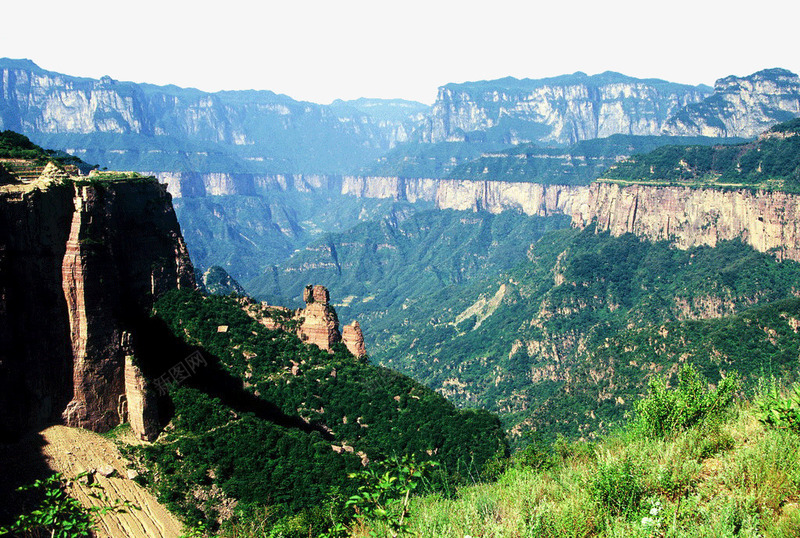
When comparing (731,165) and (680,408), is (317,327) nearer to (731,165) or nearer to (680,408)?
(680,408)

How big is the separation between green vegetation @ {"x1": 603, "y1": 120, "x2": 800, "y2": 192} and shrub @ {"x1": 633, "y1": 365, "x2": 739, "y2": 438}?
140 meters

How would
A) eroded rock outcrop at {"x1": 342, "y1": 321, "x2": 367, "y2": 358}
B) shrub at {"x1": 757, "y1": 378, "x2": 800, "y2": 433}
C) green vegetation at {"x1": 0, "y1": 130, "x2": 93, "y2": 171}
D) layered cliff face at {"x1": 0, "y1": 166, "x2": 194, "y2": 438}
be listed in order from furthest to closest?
eroded rock outcrop at {"x1": 342, "y1": 321, "x2": 367, "y2": 358} < green vegetation at {"x1": 0, "y1": 130, "x2": 93, "y2": 171} < layered cliff face at {"x1": 0, "y1": 166, "x2": 194, "y2": 438} < shrub at {"x1": 757, "y1": 378, "x2": 800, "y2": 433}

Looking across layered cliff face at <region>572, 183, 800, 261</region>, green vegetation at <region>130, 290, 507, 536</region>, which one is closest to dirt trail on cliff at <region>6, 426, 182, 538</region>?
green vegetation at <region>130, 290, 507, 536</region>

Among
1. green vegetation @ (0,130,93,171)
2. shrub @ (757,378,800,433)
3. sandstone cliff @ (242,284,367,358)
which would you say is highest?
green vegetation @ (0,130,93,171)

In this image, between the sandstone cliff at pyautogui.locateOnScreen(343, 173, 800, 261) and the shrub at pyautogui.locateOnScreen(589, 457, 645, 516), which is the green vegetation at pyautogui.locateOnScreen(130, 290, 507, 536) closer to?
the shrub at pyautogui.locateOnScreen(589, 457, 645, 516)

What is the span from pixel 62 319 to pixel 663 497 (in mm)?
26527

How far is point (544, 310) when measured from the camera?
6344 inches

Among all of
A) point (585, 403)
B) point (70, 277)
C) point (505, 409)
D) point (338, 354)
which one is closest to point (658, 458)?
point (70, 277)

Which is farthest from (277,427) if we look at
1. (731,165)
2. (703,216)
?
(731,165)

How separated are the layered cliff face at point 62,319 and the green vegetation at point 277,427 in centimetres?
331

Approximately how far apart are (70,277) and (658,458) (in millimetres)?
25869

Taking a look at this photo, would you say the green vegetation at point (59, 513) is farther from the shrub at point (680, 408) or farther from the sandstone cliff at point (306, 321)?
the sandstone cliff at point (306, 321)

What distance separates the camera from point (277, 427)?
132 feet

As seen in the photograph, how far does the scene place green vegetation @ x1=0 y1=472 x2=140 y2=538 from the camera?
16.3 meters
